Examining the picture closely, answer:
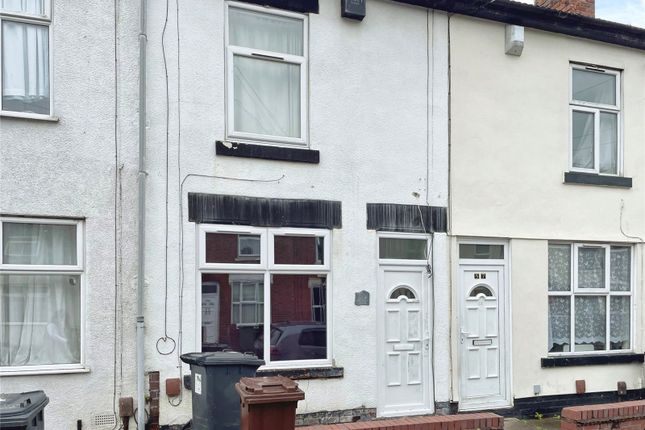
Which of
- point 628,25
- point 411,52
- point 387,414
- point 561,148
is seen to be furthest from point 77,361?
point 628,25

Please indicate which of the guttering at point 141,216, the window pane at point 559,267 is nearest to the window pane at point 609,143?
the window pane at point 559,267

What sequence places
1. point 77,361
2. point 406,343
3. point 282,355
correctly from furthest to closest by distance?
point 406,343 < point 282,355 < point 77,361

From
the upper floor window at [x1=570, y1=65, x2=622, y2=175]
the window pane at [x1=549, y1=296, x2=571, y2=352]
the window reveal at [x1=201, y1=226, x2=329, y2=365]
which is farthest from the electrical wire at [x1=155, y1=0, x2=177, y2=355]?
the upper floor window at [x1=570, y1=65, x2=622, y2=175]

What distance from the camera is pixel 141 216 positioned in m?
6.79

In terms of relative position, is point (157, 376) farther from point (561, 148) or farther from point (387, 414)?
point (561, 148)

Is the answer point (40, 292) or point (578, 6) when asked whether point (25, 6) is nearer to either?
point (40, 292)

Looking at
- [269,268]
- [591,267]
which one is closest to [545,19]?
[591,267]

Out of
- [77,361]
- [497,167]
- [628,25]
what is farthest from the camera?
[628,25]

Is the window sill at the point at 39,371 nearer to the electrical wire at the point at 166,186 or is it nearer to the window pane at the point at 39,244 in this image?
the electrical wire at the point at 166,186

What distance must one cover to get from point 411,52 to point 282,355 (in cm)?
447

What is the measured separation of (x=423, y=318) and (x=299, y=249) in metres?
2.03

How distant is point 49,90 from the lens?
6.64 meters

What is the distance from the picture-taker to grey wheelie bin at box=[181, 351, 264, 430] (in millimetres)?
5617

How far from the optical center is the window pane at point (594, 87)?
9594 mm
